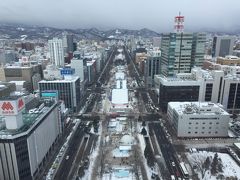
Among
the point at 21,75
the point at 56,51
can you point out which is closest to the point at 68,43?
the point at 56,51

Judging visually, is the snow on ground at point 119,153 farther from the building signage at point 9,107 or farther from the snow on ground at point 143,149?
the building signage at point 9,107

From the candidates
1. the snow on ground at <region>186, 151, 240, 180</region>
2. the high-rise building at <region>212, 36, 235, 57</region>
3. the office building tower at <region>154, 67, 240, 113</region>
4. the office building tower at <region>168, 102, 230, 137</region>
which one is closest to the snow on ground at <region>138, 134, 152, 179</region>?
the snow on ground at <region>186, 151, 240, 180</region>

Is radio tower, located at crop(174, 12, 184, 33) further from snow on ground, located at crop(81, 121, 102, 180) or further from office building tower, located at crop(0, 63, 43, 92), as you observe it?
office building tower, located at crop(0, 63, 43, 92)

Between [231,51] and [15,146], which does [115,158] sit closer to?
[15,146]

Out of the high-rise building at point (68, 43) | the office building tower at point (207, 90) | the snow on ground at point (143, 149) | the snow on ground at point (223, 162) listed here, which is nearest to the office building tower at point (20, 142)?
the snow on ground at point (143, 149)

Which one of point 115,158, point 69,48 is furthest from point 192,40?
point 69,48

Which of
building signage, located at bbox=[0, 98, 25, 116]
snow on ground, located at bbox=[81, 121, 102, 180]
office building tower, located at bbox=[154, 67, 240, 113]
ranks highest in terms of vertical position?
building signage, located at bbox=[0, 98, 25, 116]
